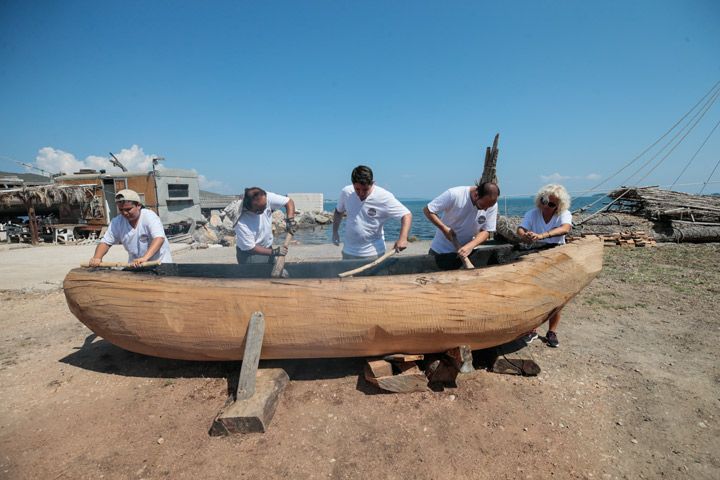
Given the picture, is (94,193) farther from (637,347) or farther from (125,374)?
(637,347)

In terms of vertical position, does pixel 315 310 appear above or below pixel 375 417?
above

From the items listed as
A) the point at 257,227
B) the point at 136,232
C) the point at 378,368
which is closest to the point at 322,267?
the point at 257,227

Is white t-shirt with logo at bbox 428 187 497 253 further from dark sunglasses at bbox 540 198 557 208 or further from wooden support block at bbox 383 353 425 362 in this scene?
wooden support block at bbox 383 353 425 362

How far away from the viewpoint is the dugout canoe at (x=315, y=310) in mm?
2232

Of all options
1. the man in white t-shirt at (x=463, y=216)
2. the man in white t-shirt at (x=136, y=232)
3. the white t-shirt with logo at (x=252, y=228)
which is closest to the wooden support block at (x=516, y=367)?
the man in white t-shirt at (x=463, y=216)

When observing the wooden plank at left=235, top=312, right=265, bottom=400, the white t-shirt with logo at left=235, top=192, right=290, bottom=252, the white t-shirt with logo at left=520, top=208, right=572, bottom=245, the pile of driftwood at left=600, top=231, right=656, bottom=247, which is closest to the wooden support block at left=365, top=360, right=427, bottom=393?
the wooden plank at left=235, top=312, right=265, bottom=400

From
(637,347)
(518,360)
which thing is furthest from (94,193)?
(637,347)

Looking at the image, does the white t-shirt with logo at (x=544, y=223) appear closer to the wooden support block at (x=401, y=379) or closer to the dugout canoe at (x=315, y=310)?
the dugout canoe at (x=315, y=310)

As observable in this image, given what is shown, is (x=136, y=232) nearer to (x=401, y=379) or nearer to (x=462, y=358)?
(x=401, y=379)

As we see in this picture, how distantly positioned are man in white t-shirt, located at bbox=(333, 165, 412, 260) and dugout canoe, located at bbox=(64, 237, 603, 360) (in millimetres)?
889

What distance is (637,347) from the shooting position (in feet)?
10.3

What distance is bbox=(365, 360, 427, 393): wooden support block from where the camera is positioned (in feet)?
7.77

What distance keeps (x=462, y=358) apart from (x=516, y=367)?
0.69 meters

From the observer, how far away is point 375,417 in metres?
2.19
